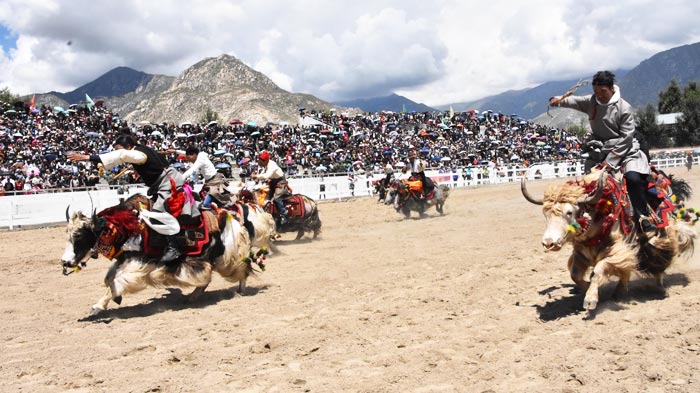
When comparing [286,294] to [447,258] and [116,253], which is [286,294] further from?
[447,258]

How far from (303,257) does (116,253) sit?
454cm

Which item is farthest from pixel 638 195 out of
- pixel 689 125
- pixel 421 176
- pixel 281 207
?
pixel 689 125

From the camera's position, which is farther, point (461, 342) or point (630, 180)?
point (630, 180)

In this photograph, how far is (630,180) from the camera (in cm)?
596

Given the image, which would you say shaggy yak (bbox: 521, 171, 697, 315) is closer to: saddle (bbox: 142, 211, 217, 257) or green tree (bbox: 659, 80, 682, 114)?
saddle (bbox: 142, 211, 217, 257)

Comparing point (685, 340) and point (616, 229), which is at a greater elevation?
point (616, 229)

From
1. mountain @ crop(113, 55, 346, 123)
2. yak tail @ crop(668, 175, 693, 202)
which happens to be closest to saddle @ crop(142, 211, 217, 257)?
yak tail @ crop(668, 175, 693, 202)

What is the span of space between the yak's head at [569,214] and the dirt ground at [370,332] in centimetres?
79

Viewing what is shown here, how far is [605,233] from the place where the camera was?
18.6ft

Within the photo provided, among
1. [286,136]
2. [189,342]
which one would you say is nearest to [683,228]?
[189,342]

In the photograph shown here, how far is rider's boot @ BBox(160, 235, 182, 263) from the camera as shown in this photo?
270 inches

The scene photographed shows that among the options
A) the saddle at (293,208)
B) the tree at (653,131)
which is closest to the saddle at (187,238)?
the saddle at (293,208)

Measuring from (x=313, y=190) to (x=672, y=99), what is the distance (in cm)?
7809

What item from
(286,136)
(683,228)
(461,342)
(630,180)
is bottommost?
(461,342)
